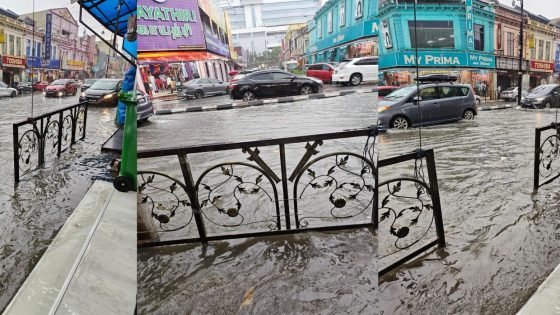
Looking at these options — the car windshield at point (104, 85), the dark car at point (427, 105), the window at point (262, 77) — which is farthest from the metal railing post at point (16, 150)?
the dark car at point (427, 105)

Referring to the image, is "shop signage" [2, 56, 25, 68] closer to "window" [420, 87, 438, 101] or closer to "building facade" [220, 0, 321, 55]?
"building facade" [220, 0, 321, 55]

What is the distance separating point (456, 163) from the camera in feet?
5.15

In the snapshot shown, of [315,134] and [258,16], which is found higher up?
[258,16]

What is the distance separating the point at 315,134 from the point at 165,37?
575mm

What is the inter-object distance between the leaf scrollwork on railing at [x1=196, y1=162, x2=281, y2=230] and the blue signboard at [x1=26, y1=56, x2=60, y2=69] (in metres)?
0.52

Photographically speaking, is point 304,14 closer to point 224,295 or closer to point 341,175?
point 341,175

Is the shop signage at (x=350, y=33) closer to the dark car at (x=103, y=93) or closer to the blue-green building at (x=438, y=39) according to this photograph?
the blue-green building at (x=438, y=39)

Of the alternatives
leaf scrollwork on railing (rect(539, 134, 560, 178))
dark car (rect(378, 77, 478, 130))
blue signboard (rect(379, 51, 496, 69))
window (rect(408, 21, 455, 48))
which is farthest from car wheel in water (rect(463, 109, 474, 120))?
leaf scrollwork on railing (rect(539, 134, 560, 178))

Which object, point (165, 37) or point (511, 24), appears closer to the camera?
point (165, 37)

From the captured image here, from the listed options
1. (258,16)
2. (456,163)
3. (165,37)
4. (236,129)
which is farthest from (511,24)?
(165,37)

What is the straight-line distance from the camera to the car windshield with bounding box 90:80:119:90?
1024 mm

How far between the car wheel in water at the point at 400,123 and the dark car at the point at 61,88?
2.89 feet

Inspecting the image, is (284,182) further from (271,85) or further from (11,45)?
(11,45)

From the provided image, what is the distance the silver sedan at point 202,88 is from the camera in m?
0.97
